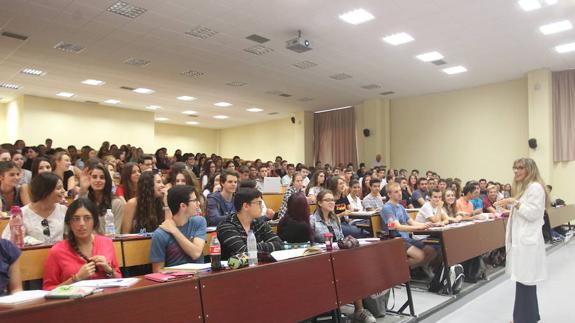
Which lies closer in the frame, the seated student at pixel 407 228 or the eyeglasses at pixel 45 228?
the eyeglasses at pixel 45 228

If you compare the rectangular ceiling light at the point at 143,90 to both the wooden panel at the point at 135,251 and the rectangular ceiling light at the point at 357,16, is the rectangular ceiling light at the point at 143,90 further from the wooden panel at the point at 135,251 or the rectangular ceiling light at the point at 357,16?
the wooden panel at the point at 135,251

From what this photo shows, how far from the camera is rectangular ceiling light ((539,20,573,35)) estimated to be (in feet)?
22.8

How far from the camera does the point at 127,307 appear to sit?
185cm

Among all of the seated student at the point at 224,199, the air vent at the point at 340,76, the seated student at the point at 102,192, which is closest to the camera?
the seated student at the point at 102,192

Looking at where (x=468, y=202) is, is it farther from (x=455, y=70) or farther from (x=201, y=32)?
(x=201, y=32)

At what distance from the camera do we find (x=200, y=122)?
692 inches

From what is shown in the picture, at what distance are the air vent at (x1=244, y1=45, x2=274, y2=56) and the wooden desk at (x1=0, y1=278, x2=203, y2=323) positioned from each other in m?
6.45

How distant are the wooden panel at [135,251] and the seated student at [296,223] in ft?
3.81

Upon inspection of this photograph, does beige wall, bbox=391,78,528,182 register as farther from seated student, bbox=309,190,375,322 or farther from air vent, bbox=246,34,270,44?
seated student, bbox=309,190,375,322

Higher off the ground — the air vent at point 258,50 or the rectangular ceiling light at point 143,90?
the air vent at point 258,50

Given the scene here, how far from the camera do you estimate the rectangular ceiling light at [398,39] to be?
24.1 feet

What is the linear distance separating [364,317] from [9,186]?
3394mm

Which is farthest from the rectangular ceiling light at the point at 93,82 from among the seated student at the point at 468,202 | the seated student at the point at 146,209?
the seated student at the point at 468,202

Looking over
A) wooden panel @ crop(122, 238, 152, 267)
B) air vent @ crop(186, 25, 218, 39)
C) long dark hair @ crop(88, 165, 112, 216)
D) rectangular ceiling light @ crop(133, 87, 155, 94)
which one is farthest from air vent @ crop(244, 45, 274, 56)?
wooden panel @ crop(122, 238, 152, 267)
